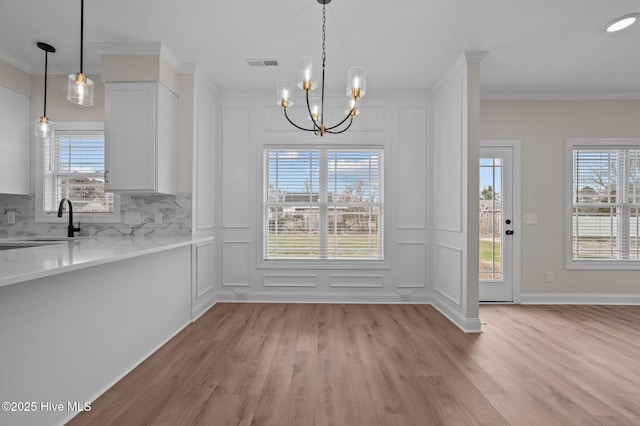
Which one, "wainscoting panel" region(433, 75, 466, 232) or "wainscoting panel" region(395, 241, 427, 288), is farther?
"wainscoting panel" region(395, 241, 427, 288)

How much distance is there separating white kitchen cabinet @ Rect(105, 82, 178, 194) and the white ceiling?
0.51 meters

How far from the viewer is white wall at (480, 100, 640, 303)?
4473 millimetres

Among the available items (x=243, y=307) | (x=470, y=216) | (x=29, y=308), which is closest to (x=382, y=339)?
(x=470, y=216)

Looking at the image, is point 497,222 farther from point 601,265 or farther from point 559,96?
point 559,96

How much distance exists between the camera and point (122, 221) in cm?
371

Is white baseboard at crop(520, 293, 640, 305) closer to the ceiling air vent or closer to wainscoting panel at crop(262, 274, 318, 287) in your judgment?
wainscoting panel at crop(262, 274, 318, 287)

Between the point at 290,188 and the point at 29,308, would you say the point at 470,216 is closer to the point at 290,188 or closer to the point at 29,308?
the point at 290,188

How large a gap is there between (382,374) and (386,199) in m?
2.47

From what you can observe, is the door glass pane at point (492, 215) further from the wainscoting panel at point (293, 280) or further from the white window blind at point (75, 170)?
the white window blind at point (75, 170)

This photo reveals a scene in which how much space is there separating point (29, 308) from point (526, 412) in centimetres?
291

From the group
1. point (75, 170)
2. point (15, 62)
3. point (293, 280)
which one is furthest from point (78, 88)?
point (293, 280)

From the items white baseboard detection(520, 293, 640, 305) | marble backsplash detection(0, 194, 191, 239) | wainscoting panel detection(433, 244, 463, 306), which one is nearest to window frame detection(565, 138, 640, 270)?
white baseboard detection(520, 293, 640, 305)

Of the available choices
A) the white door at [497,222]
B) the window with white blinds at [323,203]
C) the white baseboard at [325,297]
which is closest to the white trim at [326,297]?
the white baseboard at [325,297]

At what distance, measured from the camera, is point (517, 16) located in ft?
9.12
